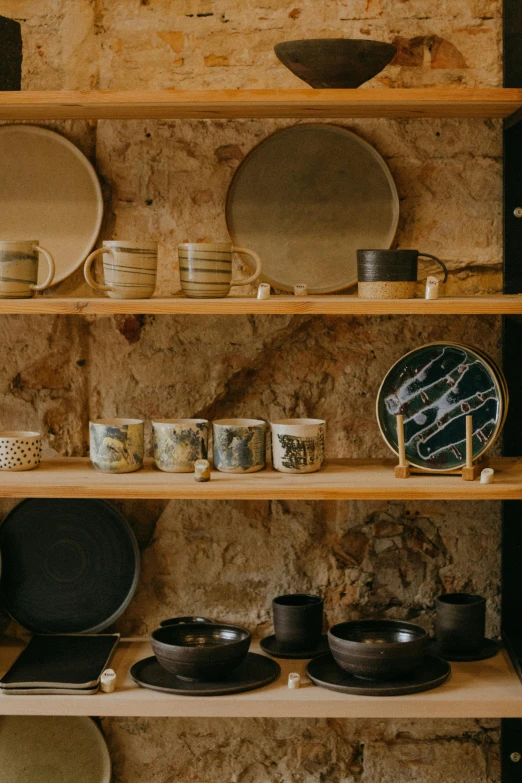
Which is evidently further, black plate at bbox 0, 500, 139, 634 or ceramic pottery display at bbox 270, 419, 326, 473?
black plate at bbox 0, 500, 139, 634

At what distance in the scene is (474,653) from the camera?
1971 millimetres

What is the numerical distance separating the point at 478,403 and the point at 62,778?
126 cm

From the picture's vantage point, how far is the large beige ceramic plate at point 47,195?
81.4 inches

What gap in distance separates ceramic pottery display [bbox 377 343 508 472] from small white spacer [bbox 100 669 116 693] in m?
0.74

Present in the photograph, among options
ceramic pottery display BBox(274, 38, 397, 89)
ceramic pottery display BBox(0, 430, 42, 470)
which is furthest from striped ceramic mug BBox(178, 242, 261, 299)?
ceramic pottery display BBox(0, 430, 42, 470)

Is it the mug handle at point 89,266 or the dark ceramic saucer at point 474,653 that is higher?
the mug handle at point 89,266

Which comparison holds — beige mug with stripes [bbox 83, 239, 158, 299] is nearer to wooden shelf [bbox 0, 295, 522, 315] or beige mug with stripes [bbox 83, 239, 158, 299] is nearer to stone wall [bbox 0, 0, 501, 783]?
wooden shelf [bbox 0, 295, 522, 315]

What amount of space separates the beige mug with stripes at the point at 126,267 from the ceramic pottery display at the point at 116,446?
0.27m

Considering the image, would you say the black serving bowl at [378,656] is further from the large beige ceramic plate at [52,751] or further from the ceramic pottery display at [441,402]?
the large beige ceramic plate at [52,751]

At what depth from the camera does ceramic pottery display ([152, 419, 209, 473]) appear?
6.21ft

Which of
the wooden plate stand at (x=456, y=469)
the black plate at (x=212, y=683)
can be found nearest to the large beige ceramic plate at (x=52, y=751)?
the black plate at (x=212, y=683)

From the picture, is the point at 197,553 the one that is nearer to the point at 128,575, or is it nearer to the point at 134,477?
the point at 128,575

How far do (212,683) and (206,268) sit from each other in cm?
82

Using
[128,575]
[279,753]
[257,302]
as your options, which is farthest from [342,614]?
[257,302]
